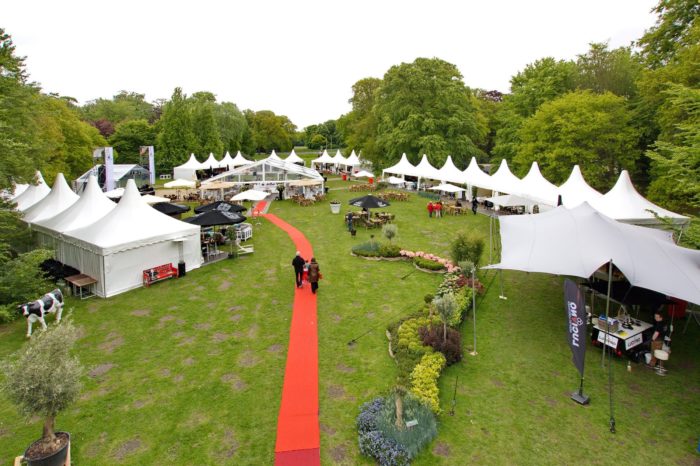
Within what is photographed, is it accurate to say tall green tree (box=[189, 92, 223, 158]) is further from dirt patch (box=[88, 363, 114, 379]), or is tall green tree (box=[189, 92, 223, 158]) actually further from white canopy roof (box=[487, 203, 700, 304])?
white canopy roof (box=[487, 203, 700, 304])

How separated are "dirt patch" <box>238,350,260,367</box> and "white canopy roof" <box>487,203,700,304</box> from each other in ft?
20.8

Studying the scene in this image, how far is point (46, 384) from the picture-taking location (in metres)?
5.23

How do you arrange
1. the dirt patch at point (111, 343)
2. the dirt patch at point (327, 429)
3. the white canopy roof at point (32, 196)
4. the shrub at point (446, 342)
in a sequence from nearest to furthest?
the dirt patch at point (327, 429)
the shrub at point (446, 342)
the dirt patch at point (111, 343)
the white canopy roof at point (32, 196)

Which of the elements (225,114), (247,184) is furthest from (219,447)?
(225,114)

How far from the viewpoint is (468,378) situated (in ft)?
26.5

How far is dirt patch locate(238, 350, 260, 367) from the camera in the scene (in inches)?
336

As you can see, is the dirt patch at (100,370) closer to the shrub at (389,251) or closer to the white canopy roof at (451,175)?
the shrub at (389,251)

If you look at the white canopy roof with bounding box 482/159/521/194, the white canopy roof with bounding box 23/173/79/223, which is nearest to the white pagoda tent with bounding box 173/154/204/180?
the white canopy roof with bounding box 23/173/79/223

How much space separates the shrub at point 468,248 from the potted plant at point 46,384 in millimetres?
10809

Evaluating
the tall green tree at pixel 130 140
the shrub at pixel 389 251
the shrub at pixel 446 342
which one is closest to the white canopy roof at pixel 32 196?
the shrub at pixel 389 251

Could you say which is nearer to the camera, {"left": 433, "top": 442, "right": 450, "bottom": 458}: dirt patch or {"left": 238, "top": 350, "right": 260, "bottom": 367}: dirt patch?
{"left": 433, "top": 442, "right": 450, "bottom": 458}: dirt patch

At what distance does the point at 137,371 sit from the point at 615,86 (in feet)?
112

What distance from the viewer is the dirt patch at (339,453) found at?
588 centimetres

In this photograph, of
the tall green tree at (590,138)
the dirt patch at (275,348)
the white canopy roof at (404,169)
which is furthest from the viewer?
the white canopy roof at (404,169)
